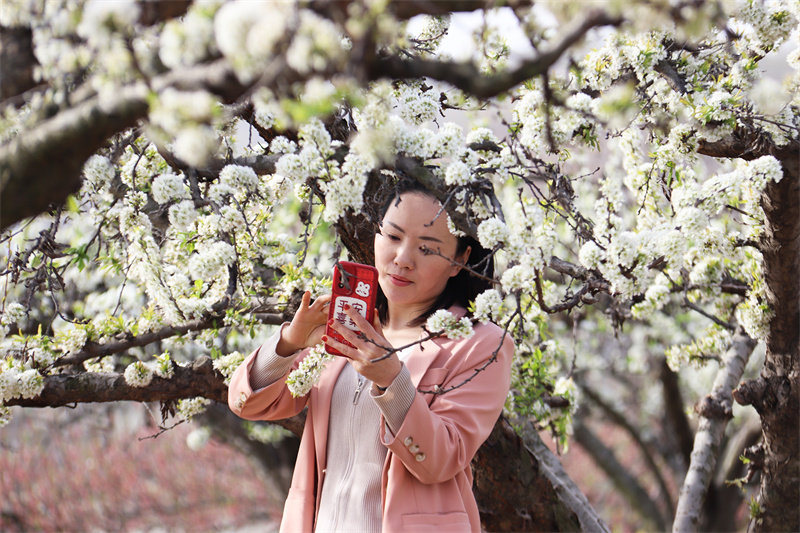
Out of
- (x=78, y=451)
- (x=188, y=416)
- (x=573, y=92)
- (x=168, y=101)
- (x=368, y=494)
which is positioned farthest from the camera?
(x=78, y=451)

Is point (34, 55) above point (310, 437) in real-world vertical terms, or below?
above

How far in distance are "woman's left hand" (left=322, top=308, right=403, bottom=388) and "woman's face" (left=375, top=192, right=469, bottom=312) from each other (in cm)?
38

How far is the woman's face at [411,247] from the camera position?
7.98 ft

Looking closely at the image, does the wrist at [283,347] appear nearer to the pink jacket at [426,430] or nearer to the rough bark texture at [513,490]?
the pink jacket at [426,430]

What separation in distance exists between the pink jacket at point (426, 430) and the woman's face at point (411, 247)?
0.18m

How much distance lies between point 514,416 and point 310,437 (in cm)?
118

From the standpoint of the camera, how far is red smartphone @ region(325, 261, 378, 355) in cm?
222

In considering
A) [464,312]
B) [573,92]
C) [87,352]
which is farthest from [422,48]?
[87,352]

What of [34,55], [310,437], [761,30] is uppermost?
[761,30]

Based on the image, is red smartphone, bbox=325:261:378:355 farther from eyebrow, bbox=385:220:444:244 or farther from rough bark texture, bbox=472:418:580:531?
rough bark texture, bbox=472:418:580:531

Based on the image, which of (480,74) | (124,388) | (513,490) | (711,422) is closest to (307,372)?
(124,388)

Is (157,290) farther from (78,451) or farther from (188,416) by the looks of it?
(78,451)

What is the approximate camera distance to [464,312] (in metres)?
2.50

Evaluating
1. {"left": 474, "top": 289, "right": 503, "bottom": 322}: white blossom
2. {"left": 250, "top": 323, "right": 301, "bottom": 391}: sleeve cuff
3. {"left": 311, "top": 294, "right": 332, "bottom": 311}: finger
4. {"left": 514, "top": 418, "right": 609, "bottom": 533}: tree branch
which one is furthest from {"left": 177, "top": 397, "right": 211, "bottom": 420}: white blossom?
{"left": 474, "top": 289, "right": 503, "bottom": 322}: white blossom
